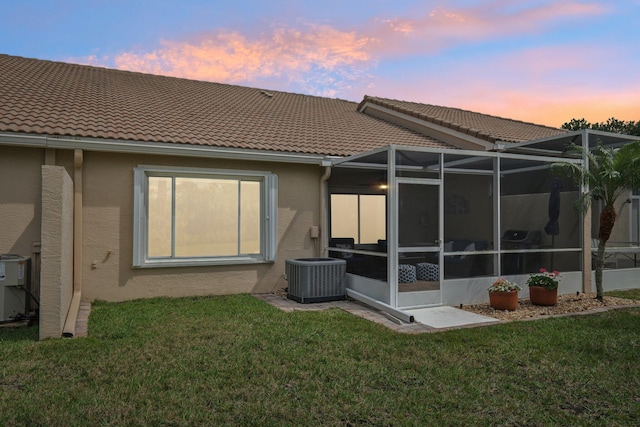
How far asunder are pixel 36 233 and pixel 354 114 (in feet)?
35.2

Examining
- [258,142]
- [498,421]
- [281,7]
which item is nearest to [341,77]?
[281,7]

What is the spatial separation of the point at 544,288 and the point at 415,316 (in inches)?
109

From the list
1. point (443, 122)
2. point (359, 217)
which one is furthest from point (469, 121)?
point (359, 217)

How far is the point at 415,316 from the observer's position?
7637mm

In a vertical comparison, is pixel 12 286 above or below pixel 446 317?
above

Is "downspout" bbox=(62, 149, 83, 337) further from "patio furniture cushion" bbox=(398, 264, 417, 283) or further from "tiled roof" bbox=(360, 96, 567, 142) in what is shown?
"tiled roof" bbox=(360, 96, 567, 142)

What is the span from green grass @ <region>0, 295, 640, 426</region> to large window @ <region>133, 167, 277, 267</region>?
6.71ft

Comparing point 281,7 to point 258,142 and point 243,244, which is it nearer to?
point 258,142

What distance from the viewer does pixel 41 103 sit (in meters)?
9.62

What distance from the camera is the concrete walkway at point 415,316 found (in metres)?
7.00

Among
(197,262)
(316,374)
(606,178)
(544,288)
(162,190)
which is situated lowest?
(316,374)

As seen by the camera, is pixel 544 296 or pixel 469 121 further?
pixel 469 121

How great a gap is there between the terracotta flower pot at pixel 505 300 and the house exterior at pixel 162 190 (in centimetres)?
51

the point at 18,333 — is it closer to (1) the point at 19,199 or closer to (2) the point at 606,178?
(1) the point at 19,199
